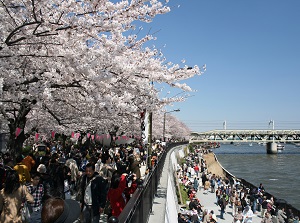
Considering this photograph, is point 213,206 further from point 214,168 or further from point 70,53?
point 214,168

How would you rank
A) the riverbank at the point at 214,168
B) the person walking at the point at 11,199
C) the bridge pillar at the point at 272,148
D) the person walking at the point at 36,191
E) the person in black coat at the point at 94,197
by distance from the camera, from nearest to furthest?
the person walking at the point at 11,199, the person in black coat at the point at 94,197, the person walking at the point at 36,191, the riverbank at the point at 214,168, the bridge pillar at the point at 272,148

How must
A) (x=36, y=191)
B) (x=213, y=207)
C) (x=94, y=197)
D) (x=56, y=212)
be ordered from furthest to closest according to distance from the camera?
1. (x=213, y=207)
2. (x=36, y=191)
3. (x=94, y=197)
4. (x=56, y=212)

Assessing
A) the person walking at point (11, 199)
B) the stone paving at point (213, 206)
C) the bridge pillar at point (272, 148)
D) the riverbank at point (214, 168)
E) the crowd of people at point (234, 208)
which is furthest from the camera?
the bridge pillar at point (272, 148)

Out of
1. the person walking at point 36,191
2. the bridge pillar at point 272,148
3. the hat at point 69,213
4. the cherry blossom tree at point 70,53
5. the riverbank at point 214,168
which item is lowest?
the riverbank at point 214,168

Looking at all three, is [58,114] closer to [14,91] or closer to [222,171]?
[14,91]

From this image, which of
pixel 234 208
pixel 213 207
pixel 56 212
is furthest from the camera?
pixel 213 207

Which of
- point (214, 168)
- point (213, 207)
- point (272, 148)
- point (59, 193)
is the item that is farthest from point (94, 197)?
point (272, 148)

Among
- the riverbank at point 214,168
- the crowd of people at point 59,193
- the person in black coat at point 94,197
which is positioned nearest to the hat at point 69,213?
the crowd of people at point 59,193

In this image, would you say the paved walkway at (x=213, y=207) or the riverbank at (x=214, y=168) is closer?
the paved walkway at (x=213, y=207)

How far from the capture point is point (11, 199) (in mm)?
4699

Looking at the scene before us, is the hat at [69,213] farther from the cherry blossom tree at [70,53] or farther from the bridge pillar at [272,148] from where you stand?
the bridge pillar at [272,148]

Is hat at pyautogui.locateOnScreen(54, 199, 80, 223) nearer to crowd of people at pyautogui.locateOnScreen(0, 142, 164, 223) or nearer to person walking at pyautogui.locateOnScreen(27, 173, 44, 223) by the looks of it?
crowd of people at pyautogui.locateOnScreen(0, 142, 164, 223)

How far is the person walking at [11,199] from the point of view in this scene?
4.64 m

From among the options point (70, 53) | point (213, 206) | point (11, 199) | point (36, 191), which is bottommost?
point (213, 206)
